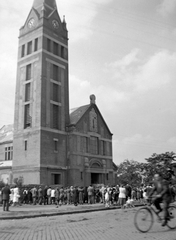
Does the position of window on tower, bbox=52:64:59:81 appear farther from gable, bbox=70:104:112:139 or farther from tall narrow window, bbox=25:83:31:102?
gable, bbox=70:104:112:139

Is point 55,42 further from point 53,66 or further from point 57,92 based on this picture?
point 57,92

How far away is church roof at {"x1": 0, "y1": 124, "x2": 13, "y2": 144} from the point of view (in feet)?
161

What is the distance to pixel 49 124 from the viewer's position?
1652 inches

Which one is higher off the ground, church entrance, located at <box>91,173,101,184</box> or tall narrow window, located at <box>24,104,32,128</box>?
tall narrow window, located at <box>24,104,32,128</box>

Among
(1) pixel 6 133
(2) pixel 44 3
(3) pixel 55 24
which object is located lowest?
(1) pixel 6 133

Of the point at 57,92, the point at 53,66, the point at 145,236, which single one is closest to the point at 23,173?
the point at 57,92

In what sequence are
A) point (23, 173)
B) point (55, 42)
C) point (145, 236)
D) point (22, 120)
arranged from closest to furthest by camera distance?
point (145, 236) < point (23, 173) < point (22, 120) < point (55, 42)

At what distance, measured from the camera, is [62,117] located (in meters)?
44.6

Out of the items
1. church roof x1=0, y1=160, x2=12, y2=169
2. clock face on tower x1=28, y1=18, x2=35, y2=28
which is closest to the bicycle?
church roof x1=0, y1=160, x2=12, y2=169

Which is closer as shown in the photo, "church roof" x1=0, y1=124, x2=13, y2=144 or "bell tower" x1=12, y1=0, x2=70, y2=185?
"bell tower" x1=12, y1=0, x2=70, y2=185

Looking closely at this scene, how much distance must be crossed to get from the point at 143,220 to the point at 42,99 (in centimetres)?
3380

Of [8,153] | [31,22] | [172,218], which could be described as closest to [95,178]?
[8,153]

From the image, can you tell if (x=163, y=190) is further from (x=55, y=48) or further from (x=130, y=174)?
(x=130, y=174)

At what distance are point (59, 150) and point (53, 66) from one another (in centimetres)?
1323
